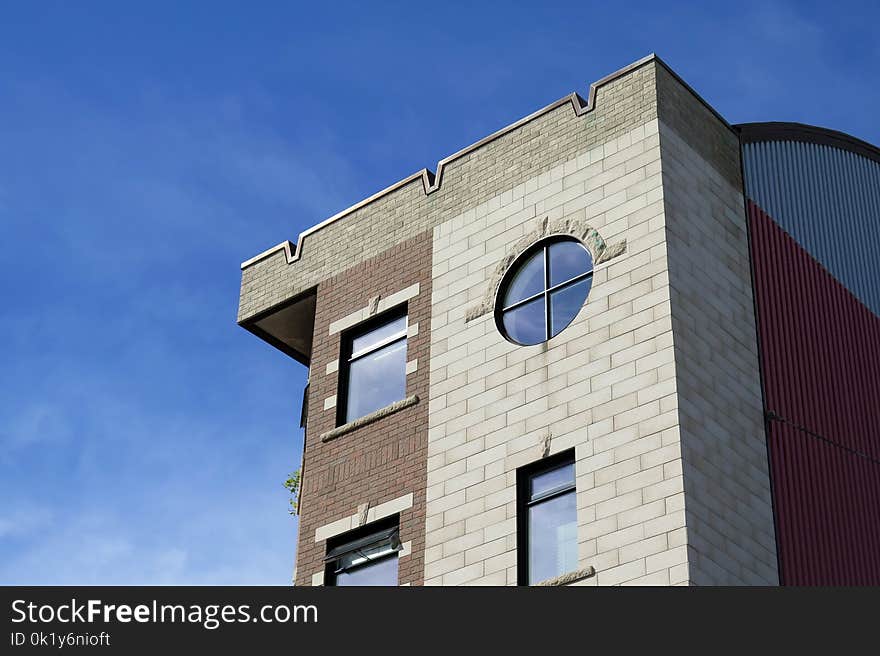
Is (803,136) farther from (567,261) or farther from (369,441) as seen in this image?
(369,441)

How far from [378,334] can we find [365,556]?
4030mm

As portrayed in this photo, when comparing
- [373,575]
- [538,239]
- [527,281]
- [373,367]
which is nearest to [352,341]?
[373,367]

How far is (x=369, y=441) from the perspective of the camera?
24.1m

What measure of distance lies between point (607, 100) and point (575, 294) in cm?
345

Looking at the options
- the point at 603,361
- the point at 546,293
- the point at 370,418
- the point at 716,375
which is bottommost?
the point at 716,375

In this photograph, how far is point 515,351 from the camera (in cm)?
2266

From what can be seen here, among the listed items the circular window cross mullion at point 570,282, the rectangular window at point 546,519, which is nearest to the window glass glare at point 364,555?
the rectangular window at point 546,519

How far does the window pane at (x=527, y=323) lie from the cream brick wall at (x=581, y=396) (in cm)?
23

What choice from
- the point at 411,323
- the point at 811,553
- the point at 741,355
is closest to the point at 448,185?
the point at 411,323

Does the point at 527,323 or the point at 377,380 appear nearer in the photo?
the point at 527,323

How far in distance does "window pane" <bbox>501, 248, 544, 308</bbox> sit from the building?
0.07 metres

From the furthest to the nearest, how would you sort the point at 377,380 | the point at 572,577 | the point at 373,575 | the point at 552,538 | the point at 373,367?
1. the point at 373,367
2. the point at 377,380
3. the point at 373,575
4. the point at 552,538
5. the point at 572,577

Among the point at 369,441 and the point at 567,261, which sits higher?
the point at 567,261

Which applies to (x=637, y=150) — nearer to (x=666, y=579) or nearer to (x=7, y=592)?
(x=666, y=579)
